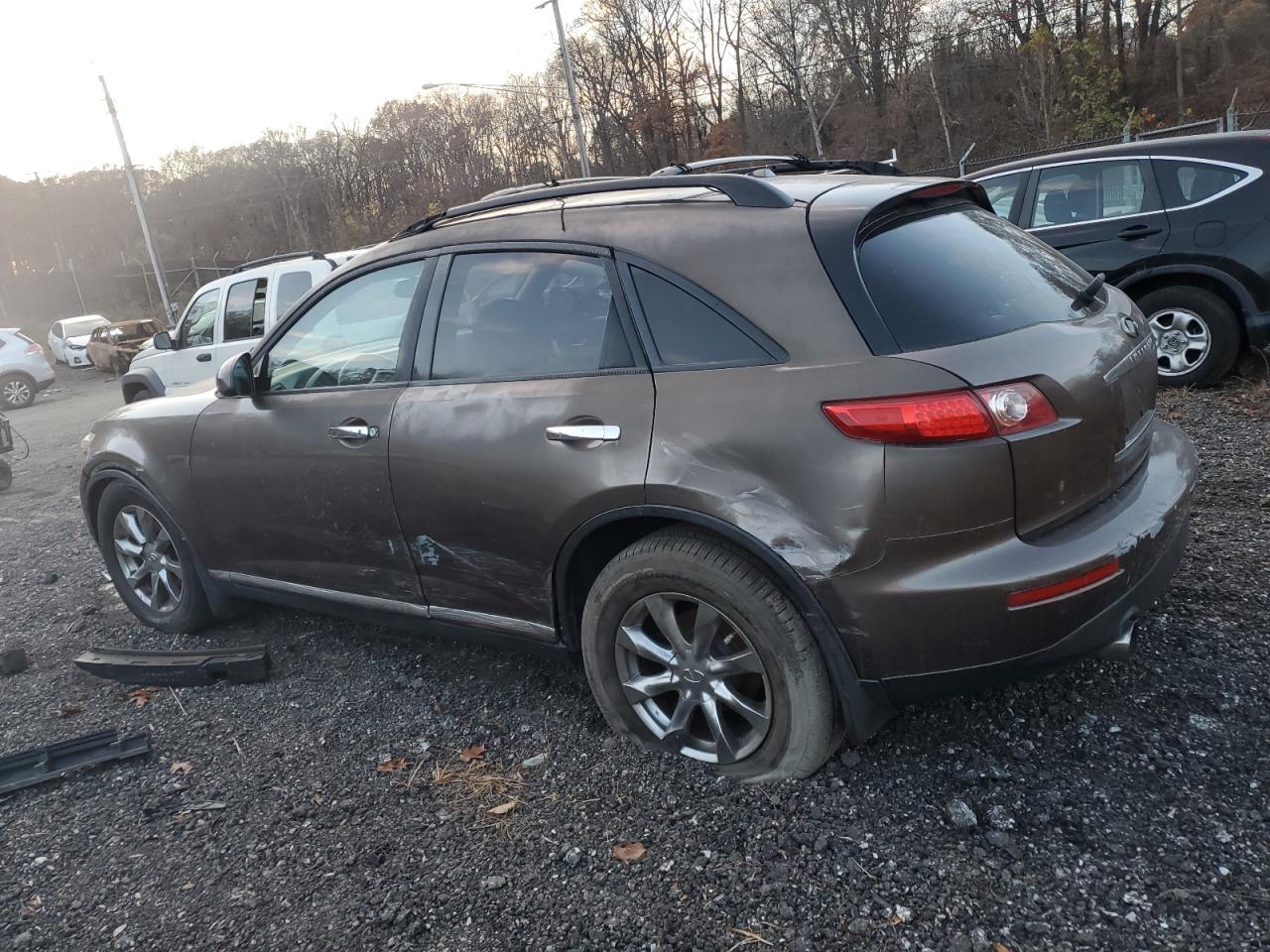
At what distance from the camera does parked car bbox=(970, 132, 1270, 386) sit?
20.7ft

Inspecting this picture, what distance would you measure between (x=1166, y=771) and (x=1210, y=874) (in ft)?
1.37

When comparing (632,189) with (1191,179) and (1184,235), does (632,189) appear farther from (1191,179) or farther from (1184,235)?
(1191,179)

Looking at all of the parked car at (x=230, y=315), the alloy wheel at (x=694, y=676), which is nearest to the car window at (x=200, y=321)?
the parked car at (x=230, y=315)

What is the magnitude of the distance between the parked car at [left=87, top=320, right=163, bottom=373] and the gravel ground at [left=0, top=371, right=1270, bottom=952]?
23.6 metres

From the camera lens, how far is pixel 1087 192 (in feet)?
23.4

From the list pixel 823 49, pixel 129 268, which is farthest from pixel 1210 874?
pixel 129 268

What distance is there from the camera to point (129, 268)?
5125 cm

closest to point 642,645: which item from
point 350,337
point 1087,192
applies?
point 350,337

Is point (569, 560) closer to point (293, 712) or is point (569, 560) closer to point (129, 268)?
point (293, 712)

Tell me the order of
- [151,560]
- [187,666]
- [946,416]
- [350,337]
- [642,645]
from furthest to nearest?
[151,560] < [187,666] < [350,337] < [642,645] < [946,416]

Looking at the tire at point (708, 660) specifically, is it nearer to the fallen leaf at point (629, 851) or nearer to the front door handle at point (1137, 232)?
the fallen leaf at point (629, 851)

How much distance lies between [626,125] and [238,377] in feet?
174

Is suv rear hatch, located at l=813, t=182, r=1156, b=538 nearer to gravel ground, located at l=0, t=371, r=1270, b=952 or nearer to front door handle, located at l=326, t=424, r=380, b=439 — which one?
gravel ground, located at l=0, t=371, r=1270, b=952

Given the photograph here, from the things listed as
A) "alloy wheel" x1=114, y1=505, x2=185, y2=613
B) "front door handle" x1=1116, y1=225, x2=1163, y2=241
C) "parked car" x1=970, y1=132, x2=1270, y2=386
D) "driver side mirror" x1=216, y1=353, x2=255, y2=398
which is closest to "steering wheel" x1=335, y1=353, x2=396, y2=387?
"driver side mirror" x1=216, y1=353, x2=255, y2=398
